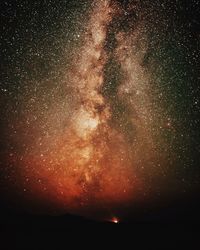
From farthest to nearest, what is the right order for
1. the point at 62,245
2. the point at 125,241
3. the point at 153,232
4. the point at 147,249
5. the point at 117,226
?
the point at 117,226 → the point at 153,232 → the point at 125,241 → the point at 147,249 → the point at 62,245

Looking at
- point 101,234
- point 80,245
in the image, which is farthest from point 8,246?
point 101,234

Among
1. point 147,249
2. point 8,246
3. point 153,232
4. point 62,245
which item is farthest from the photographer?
point 153,232

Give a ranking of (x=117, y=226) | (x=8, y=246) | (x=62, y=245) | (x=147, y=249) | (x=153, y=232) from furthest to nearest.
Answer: (x=117, y=226), (x=153, y=232), (x=147, y=249), (x=62, y=245), (x=8, y=246)

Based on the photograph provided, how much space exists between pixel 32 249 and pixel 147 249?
28.9 ft

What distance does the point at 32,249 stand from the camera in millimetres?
15680

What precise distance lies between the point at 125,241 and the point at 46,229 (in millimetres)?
7313

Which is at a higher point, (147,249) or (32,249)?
(147,249)

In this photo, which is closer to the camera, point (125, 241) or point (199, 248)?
point (199, 248)

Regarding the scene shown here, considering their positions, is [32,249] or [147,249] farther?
[147,249]

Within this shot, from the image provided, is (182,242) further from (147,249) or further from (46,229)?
(46,229)

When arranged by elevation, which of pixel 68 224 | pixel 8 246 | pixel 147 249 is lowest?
pixel 8 246

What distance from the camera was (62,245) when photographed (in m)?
17.1

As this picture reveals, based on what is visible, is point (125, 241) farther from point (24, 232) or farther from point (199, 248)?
point (24, 232)

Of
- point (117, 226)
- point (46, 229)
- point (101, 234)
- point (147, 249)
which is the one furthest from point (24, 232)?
point (117, 226)
